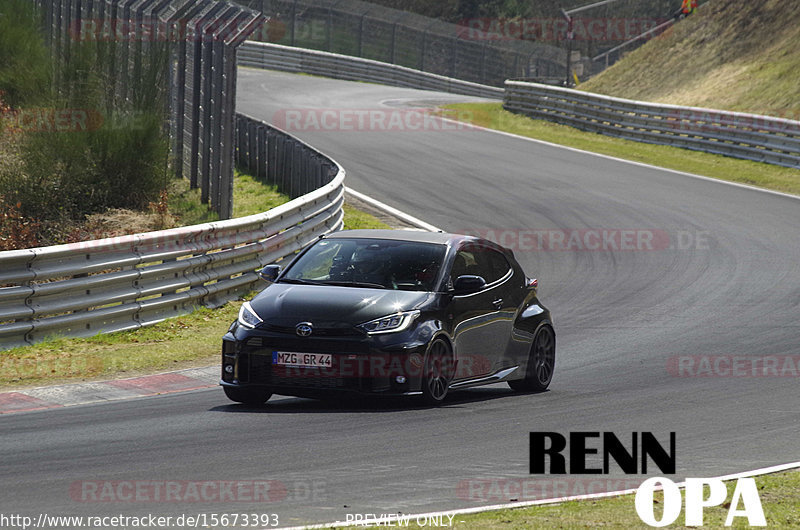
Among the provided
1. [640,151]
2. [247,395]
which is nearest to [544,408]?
[247,395]

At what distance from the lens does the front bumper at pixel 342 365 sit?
9.71 meters

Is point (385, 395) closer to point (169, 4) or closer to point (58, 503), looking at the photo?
point (58, 503)

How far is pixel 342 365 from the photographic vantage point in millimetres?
9711

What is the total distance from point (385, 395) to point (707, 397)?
320 cm

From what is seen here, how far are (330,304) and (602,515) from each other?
12.2ft

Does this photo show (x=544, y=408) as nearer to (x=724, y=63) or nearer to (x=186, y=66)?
(x=186, y=66)

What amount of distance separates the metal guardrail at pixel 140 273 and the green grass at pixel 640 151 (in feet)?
43.3

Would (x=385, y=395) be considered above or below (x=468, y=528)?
below

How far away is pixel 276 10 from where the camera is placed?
56.5 metres

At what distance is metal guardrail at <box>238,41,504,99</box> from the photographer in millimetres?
51969

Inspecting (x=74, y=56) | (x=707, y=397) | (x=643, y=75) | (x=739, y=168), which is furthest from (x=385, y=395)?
(x=643, y=75)
